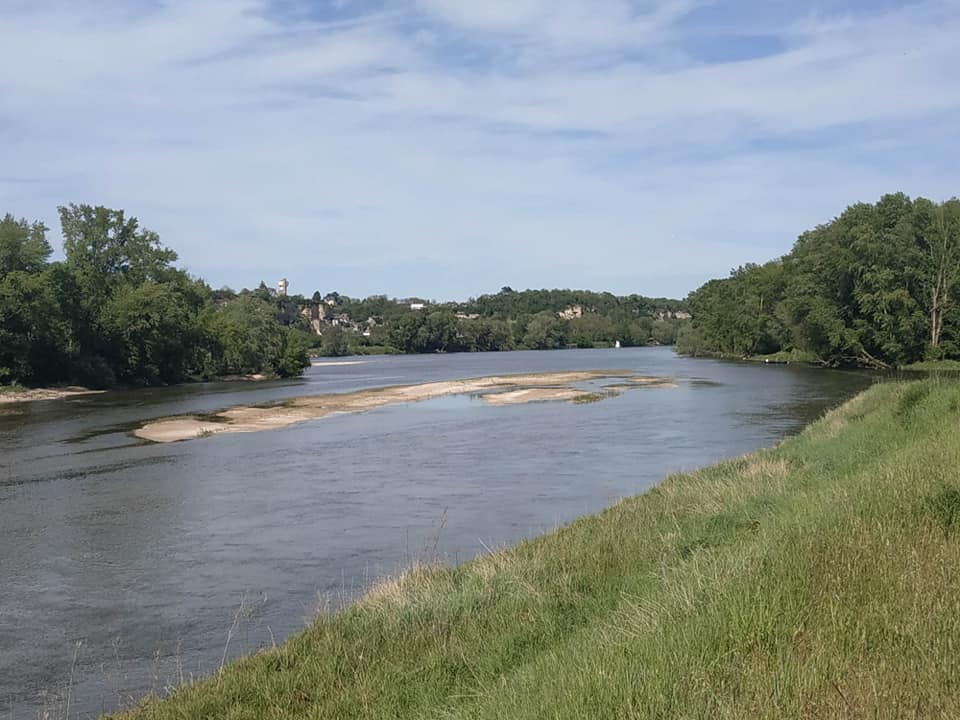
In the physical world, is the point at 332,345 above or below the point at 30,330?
below

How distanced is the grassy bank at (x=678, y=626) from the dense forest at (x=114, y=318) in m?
63.0

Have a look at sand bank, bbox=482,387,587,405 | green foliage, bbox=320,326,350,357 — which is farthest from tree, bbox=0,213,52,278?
green foliage, bbox=320,326,350,357

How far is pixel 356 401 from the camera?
2224 inches

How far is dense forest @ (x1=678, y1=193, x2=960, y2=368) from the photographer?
72.4 meters

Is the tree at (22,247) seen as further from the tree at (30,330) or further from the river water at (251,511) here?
the river water at (251,511)

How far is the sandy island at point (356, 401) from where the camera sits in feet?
136

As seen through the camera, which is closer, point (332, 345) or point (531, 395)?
point (531, 395)

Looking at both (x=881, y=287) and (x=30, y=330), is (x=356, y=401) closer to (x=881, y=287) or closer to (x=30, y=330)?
(x=30, y=330)

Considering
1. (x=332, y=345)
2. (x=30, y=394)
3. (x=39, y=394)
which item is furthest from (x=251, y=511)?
(x=332, y=345)

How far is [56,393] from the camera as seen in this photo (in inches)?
2623

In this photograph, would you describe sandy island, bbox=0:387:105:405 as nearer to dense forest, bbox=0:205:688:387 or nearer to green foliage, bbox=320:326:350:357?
dense forest, bbox=0:205:688:387

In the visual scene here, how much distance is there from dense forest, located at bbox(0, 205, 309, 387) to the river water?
2259 centimetres

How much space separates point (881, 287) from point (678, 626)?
74054 millimetres

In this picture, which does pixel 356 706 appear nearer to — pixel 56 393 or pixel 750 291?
pixel 56 393
